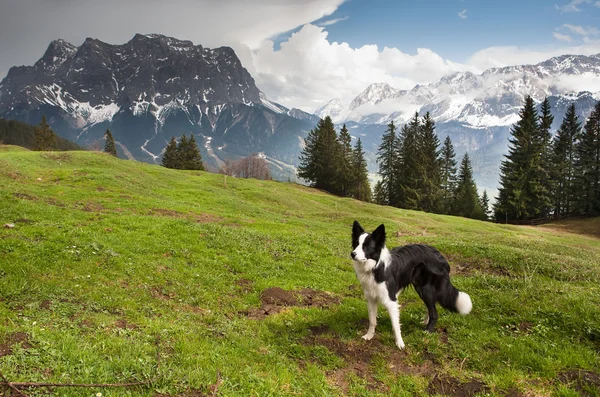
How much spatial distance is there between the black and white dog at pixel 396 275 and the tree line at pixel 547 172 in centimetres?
6591

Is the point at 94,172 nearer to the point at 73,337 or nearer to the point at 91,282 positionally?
the point at 91,282

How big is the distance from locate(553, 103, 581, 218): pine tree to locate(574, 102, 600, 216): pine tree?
134 cm

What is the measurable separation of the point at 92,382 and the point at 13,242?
9.19 m

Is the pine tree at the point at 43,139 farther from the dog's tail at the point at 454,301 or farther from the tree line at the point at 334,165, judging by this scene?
the dog's tail at the point at 454,301

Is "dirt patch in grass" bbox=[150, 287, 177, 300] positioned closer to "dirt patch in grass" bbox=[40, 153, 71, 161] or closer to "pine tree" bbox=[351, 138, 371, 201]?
"dirt patch in grass" bbox=[40, 153, 71, 161]

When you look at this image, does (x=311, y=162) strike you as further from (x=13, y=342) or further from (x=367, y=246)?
(x=13, y=342)

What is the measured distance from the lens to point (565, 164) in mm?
67438

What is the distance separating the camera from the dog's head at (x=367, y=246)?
7.42 m

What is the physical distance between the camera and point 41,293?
328 inches

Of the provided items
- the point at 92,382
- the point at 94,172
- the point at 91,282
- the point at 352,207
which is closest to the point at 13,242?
the point at 91,282

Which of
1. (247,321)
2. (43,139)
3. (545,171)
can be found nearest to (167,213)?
(247,321)

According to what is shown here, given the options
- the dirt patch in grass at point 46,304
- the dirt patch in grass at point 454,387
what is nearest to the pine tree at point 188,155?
the dirt patch in grass at point 46,304

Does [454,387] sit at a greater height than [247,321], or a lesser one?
greater

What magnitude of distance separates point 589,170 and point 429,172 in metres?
29.0
